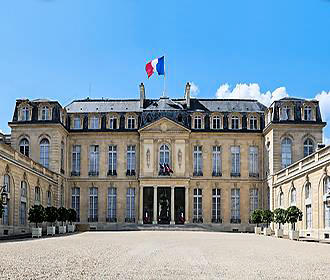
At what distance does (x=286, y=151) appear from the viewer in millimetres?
47875

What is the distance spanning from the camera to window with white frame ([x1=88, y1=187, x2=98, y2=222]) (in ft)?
172

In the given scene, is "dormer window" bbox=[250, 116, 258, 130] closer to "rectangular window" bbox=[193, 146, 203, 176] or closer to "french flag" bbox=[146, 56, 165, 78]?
"rectangular window" bbox=[193, 146, 203, 176]

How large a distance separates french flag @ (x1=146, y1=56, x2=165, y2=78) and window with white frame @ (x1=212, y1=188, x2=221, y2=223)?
38.3ft

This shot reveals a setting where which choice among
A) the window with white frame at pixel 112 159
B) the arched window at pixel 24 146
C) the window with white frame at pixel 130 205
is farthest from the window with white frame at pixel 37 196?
the window with white frame at pixel 130 205

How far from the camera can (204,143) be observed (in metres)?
52.4

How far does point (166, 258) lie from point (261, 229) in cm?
3253

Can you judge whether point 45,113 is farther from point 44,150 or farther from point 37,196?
point 37,196

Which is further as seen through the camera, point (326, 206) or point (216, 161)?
point (216, 161)

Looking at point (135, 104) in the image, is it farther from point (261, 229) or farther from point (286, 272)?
point (286, 272)

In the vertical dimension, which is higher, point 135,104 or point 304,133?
point 135,104

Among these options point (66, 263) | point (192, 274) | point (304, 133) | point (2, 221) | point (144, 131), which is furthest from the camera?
point (144, 131)

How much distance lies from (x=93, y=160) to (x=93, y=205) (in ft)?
12.7

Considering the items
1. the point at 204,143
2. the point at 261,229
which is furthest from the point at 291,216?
the point at 204,143

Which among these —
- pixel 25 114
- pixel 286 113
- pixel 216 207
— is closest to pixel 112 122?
pixel 25 114
